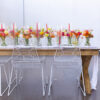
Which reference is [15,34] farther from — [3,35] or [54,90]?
[54,90]

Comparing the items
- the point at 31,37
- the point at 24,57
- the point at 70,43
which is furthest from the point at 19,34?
the point at 70,43

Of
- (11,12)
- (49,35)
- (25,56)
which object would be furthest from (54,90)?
(11,12)

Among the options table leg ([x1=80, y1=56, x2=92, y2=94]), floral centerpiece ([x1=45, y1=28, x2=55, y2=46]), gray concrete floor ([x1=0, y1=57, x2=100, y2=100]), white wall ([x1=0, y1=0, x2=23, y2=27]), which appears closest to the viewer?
gray concrete floor ([x1=0, y1=57, x2=100, y2=100])

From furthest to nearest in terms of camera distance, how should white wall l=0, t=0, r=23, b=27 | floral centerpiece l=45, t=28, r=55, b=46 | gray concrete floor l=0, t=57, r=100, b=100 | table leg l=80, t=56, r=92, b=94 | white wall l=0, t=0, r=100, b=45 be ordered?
white wall l=0, t=0, r=100, b=45 → white wall l=0, t=0, r=23, b=27 → floral centerpiece l=45, t=28, r=55, b=46 → table leg l=80, t=56, r=92, b=94 → gray concrete floor l=0, t=57, r=100, b=100

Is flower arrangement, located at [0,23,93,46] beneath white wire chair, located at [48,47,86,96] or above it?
above

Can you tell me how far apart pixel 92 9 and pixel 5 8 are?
331 cm

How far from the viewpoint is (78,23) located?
23.7 feet

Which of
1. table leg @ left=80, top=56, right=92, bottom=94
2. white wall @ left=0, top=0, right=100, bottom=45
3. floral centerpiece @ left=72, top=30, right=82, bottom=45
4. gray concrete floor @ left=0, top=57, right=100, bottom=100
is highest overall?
white wall @ left=0, top=0, right=100, bottom=45

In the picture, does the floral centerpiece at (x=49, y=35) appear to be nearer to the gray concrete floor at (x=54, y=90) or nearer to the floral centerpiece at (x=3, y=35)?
the gray concrete floor at (x=54, y=90)

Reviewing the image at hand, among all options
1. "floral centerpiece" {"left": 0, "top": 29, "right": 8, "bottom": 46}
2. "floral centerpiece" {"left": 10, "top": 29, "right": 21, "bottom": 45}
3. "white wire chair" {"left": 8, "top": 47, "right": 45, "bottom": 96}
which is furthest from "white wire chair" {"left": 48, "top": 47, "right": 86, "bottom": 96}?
"floral centerpiece" {"left": 0, "top": 29, "right": 8, "bottom": 46}

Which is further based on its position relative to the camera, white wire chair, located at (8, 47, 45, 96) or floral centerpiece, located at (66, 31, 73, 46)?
floral centerpiece, located at (66, 31, 73, 46)

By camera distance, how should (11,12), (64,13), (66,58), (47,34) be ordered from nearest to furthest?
(66,58), (47,34), (11,12), (64,13)

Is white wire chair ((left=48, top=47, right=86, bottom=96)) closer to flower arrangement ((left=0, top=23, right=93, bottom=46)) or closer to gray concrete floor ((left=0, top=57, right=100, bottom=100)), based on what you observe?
gray concrete floor ((left=0, top=57, right=100, bottom=100))

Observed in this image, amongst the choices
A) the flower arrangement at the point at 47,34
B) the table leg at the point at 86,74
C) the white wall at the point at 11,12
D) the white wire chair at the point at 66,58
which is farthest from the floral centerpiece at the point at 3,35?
the white wall at the point at 11,12
